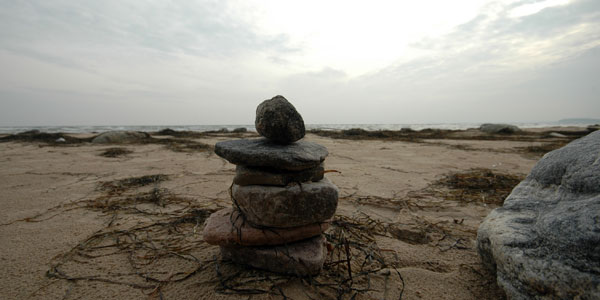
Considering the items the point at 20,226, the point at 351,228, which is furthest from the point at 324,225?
the point at 20,226

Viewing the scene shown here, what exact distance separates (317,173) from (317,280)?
826 millimetres

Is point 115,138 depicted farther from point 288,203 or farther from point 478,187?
point 478,187

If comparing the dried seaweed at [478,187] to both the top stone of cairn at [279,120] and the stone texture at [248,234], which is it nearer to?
the stone texture at [248,234]

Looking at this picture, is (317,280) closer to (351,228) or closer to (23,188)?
(351,228)

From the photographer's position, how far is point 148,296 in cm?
173

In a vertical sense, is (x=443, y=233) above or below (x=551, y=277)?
below

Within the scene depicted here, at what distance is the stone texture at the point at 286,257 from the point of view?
6.35ft

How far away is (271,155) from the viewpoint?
1.97 m

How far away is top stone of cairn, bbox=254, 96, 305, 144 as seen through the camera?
2.06 meters

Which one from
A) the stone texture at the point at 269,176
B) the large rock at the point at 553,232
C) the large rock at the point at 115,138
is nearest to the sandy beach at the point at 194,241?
the large rock at the point at 553,232

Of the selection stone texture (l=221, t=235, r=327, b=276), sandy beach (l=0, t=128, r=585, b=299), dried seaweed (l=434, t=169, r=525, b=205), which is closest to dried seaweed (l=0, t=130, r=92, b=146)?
sandy beach (l=0, t=128, r=585, b=299)

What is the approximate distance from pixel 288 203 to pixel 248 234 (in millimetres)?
392

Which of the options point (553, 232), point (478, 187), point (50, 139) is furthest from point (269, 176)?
point (50, 139)

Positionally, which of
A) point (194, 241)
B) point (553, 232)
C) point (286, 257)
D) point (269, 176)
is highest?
point (269, 176)
